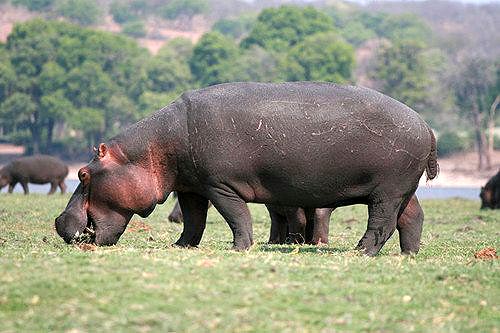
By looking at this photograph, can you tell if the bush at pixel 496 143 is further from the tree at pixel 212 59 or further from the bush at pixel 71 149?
the bush at pixel 71 149

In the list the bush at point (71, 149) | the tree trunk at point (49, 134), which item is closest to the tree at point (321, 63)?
the bush at point (71, 149)

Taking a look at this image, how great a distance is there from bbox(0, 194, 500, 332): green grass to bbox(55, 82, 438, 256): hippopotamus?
60 cm

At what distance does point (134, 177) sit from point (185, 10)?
147 metres

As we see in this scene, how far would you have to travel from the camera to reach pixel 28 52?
3150 inches

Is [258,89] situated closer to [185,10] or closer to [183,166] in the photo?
[183,166]

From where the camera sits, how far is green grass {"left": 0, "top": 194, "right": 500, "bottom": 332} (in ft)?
25.0

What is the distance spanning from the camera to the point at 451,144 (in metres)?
69.8

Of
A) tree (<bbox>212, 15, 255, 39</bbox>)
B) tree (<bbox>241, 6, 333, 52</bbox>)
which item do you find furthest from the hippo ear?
tree (<bbox>212, 15, 255, 39</bbox>)

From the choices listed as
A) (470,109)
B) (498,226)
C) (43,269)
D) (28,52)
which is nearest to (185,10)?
(28,52)


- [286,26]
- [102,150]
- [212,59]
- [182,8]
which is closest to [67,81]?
[212,59]

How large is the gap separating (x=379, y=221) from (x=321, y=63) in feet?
241

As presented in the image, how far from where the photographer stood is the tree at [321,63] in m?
82.2

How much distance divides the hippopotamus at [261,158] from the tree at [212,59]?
244 feet

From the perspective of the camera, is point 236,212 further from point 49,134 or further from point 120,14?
point 120,14
